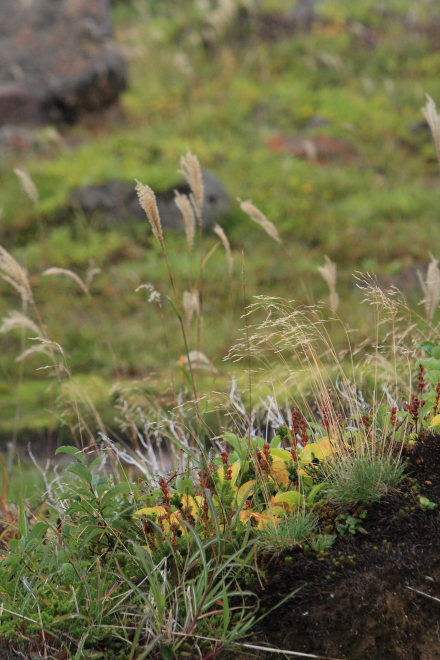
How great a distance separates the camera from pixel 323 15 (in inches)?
483

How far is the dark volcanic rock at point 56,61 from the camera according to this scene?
9211 mm

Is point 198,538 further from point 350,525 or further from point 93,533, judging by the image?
point 350,525

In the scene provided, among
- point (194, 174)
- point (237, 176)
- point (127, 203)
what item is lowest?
point (237, 176)

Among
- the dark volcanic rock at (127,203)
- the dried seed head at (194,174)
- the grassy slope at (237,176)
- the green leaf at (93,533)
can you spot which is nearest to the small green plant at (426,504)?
the green leaf at (93,533)

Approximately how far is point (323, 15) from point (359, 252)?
295 inches

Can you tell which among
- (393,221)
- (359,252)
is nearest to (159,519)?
(359,252)

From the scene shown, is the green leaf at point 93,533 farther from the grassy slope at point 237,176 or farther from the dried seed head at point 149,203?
the grassy slope at point 237,176

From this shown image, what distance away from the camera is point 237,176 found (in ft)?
26.6

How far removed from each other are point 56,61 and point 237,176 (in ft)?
12.2

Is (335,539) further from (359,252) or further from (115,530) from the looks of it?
(359,252)

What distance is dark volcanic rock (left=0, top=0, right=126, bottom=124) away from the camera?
9211 millimetres

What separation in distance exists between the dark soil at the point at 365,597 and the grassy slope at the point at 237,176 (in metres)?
2.20

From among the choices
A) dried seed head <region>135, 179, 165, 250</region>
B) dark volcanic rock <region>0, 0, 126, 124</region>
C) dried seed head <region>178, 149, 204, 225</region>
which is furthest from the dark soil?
dark volcanic rock <region>0, 0, 126, 124</region>

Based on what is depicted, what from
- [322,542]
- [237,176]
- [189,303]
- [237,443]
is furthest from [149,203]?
[237,176]
